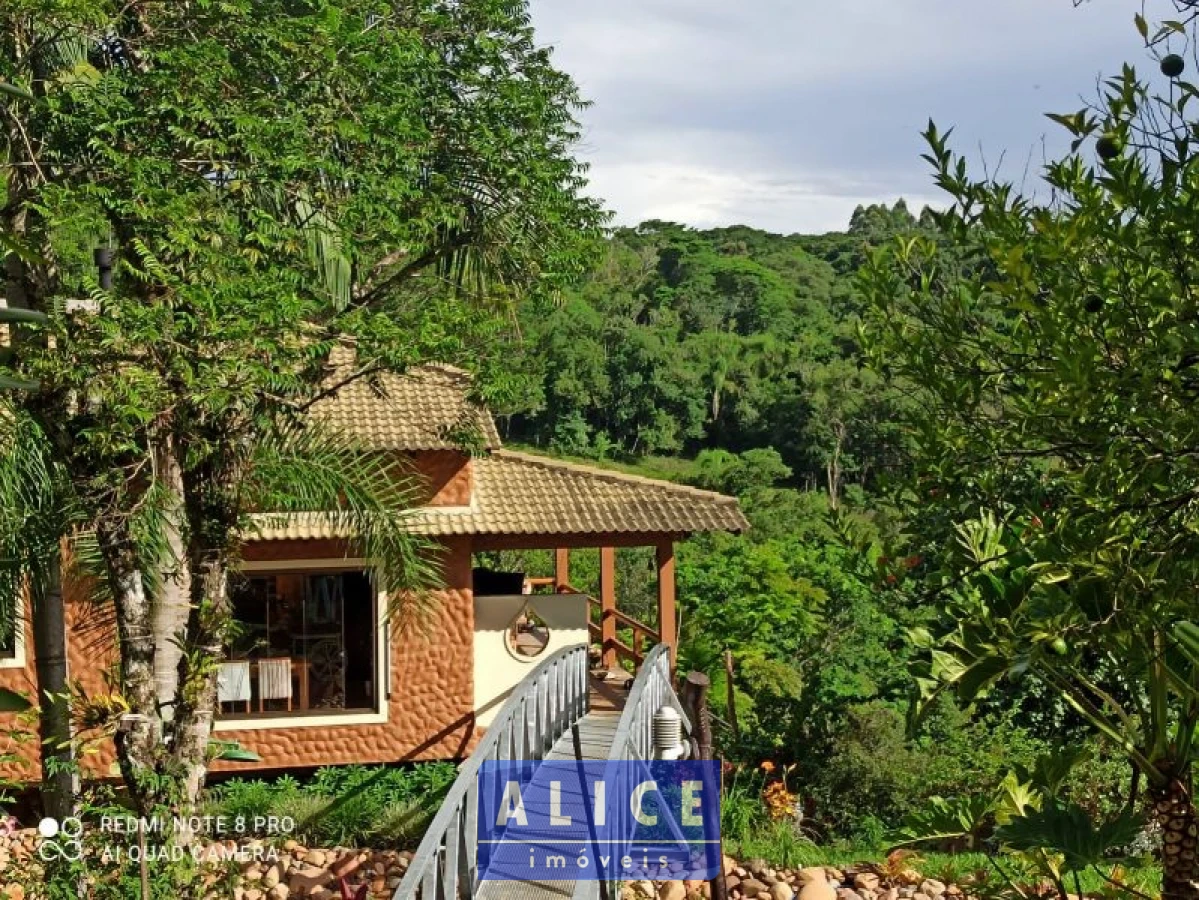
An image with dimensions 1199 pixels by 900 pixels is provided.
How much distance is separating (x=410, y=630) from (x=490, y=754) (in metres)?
7.87

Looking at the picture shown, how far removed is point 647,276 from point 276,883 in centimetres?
6526

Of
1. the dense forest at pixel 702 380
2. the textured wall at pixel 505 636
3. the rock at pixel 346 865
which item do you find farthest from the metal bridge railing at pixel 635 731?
the dense forest at pixel 702 380

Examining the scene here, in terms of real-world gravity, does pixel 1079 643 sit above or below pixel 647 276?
below

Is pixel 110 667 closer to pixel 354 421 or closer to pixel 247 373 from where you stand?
pixel 247 373

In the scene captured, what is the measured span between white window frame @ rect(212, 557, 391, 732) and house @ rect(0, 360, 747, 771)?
0.05 feet

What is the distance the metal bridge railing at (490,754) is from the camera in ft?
14.4

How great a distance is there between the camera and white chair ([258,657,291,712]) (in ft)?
45.0

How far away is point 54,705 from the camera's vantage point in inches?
326

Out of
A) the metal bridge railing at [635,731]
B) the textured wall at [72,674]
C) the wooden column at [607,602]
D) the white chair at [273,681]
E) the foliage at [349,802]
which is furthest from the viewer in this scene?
the wooden column at [607,602]

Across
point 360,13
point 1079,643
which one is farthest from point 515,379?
point 1079,643

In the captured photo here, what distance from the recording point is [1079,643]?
3.78 meters

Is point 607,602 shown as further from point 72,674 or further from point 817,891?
point 817,891

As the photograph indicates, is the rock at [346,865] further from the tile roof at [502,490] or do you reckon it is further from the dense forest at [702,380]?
the dense forest at [702,380]

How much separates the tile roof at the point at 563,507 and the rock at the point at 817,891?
4609 millimetres
